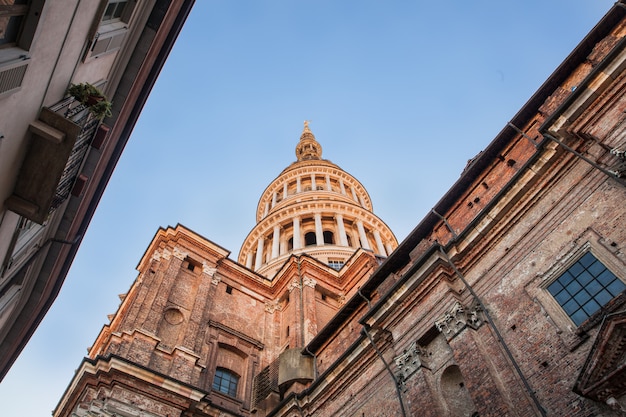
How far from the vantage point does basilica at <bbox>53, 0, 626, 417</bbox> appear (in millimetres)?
10250

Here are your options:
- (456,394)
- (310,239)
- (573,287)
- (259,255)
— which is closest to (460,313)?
(456,394)

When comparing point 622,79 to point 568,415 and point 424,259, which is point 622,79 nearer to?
point 424,259

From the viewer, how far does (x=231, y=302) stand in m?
25.1

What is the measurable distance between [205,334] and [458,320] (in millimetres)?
13520

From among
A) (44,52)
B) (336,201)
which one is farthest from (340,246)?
(44,52)

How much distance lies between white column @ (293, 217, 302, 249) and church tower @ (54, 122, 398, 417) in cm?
278

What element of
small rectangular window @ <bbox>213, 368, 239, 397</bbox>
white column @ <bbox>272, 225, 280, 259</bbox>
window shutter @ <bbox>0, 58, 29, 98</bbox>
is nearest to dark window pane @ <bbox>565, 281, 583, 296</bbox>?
window shutter @ <bbox>0, 58, 29, 98</bbox>

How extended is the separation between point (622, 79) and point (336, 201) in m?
31.0

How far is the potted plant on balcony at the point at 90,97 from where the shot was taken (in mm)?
7656

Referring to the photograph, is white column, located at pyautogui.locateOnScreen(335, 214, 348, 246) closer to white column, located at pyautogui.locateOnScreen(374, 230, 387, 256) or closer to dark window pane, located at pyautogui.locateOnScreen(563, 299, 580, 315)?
white column, located at pyautogui.locateOnScreen(374, 230, 387, 256)

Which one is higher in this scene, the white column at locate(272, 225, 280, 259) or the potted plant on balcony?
the white column at locate(272, 225, 280, 259)

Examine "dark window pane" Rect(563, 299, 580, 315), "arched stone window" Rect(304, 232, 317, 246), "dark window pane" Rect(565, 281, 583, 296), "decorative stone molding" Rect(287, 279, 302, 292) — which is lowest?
"dark window pane" Rect(563, 299, 580, 315)

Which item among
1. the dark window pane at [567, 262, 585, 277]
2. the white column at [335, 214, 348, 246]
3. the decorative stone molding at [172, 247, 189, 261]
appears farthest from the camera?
the white column at [335, 214, 348, 246]

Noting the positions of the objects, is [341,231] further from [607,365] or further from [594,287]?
[607,365]
